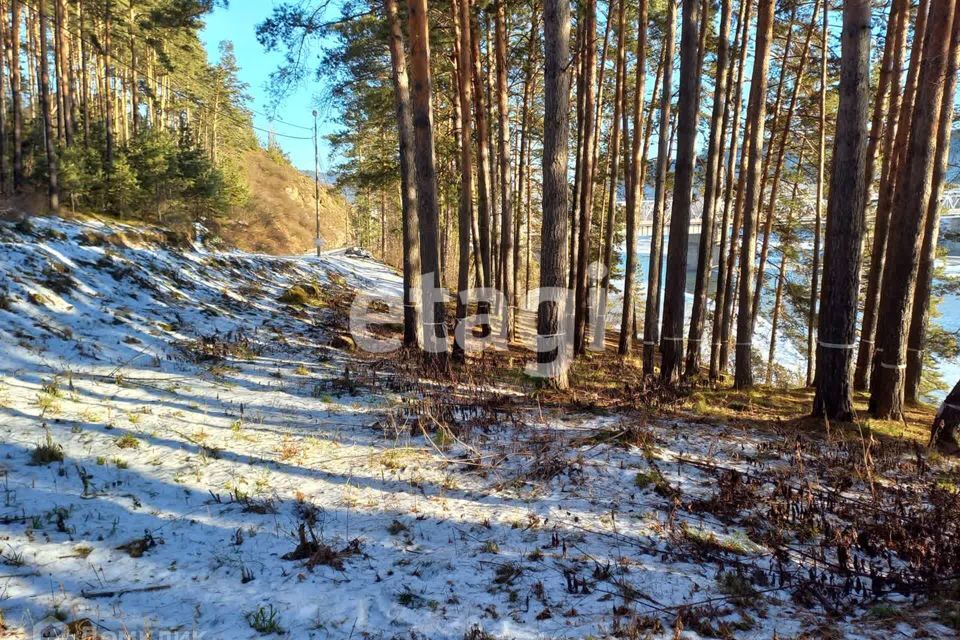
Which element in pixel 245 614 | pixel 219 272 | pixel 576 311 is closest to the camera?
pixel 245 614

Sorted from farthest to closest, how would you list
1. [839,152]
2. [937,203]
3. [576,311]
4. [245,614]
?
1. [576,311]
2. [937,203]
3. [839,152]
4. [245,614]

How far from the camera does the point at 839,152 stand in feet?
17.5

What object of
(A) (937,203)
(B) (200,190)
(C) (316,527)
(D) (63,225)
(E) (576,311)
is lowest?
(C) (316,527)

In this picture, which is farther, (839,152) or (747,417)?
(747,417)

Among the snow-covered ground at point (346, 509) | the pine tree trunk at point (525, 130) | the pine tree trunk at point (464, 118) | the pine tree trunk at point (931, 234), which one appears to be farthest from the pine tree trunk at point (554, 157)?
the pine tree trunk at point (525, 130)

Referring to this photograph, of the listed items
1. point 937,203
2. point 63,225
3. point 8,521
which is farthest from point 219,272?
point 937,203

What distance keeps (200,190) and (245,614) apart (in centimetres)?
2208

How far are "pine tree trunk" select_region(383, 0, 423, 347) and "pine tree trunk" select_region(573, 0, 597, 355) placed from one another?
3619 millimetres

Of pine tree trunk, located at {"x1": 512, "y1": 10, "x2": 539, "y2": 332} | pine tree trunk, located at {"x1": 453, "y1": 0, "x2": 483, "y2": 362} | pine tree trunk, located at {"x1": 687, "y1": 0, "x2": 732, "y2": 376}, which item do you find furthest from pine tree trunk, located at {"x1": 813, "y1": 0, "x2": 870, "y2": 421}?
pine tree trunk, located at {"x1": 512, "y1": 10, "x2": 539, "y2": 332}

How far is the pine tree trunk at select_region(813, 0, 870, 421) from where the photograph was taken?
5.14m

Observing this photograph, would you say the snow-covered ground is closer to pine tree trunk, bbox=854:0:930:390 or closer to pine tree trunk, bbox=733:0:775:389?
pine tree trunk, bbox=733:0:775:389

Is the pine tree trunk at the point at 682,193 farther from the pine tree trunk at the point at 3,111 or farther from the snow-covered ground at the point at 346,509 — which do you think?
the pine tree trunk at the point at 3,111

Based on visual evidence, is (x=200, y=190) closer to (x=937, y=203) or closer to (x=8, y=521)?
(x=8, y=521)

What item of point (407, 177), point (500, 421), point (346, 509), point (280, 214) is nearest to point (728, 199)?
point (407, 177)
